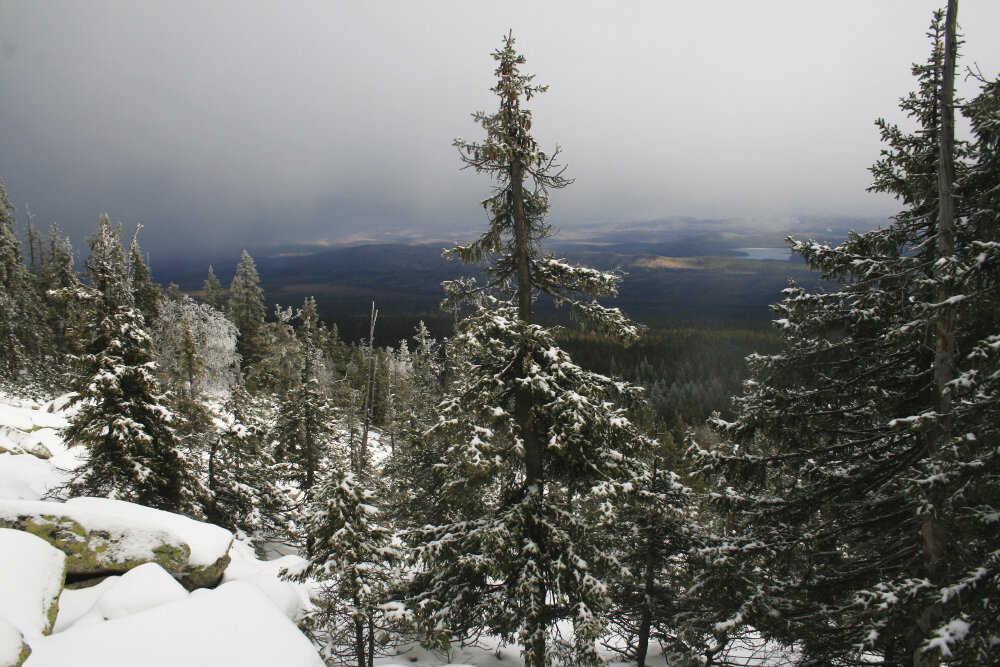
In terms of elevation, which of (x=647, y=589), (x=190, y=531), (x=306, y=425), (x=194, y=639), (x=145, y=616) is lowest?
(x=647, y=589)

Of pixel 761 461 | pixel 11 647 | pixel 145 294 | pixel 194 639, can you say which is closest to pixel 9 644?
pixel 11 647

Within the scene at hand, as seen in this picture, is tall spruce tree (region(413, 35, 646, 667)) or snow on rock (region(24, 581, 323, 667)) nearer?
snow on rock (region(24, 581, 323, 667))

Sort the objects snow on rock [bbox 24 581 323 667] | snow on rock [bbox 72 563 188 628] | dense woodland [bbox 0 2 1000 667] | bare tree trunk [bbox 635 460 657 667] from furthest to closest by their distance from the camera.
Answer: bare tree trunk [bbox 635 460 657 667] < snow on rock [bbox 72 563 188 628] < dense woodland [bbox 0 2 1000 667] < snow on rock [bbox 24 581 323 667]

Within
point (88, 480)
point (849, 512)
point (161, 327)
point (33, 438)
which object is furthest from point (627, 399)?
point (161, 327)

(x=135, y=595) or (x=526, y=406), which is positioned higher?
(x=526, y=406)

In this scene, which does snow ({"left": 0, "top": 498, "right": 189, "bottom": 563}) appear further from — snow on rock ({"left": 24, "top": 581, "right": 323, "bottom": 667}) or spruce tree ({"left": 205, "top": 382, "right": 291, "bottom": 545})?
spruce tree ({"left": 205, "top": 382, "right": 291, "bottom": 545})

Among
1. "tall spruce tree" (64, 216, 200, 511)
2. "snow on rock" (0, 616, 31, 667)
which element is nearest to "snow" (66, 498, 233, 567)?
"snow on rock" (0, 616, 31, 667)

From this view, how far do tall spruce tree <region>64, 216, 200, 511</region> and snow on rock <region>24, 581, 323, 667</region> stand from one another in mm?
10223

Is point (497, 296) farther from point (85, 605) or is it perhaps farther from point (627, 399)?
point (85, 605)

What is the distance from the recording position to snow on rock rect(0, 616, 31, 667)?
15.6ft

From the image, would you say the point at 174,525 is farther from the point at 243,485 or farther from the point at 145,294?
the point at 145,294

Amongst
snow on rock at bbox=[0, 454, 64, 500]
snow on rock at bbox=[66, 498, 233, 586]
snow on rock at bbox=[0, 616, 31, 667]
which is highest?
snow on rock at bbox=[0, 616, 31, 667]

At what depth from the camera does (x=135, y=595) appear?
697 centimetres

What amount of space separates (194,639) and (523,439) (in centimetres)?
563
